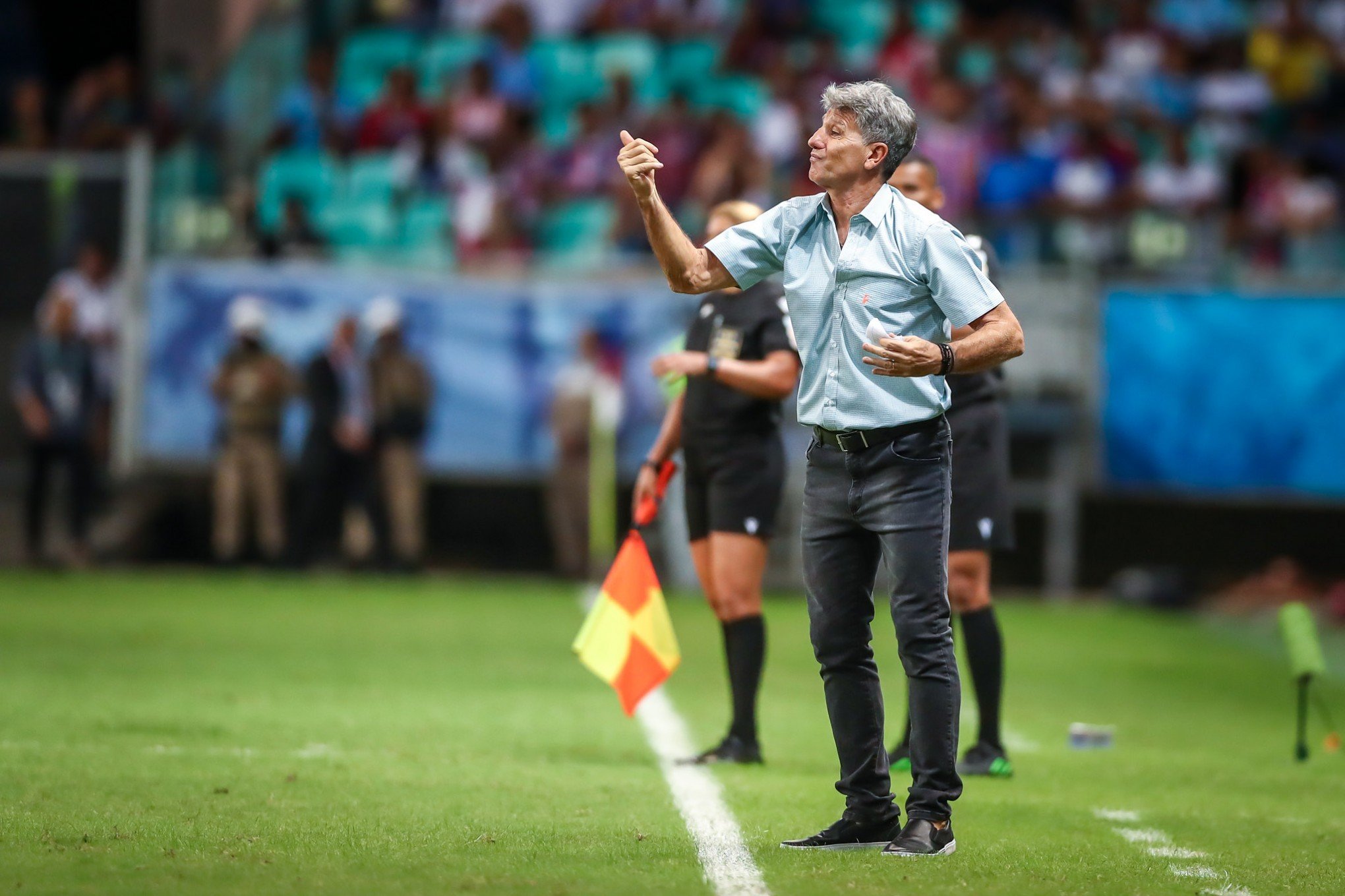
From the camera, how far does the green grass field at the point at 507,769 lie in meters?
5.73

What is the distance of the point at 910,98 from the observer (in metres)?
20.4

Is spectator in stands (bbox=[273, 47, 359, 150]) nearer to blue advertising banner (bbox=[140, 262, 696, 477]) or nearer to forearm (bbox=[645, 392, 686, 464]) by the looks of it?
blue advertising banner (bbox=[140, 262, 696, 477])

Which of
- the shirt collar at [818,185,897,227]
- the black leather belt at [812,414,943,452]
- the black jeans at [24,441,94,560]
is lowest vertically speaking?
the black jeans at [24,441,94,560]

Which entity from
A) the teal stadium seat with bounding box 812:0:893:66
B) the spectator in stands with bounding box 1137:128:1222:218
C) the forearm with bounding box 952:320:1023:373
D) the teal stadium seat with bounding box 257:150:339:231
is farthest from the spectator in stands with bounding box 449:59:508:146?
the forearm with bounding box 952:320:1023:373

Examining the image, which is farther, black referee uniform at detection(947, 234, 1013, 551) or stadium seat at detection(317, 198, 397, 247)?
stadium seat at detection(317, 198, 397, 247)

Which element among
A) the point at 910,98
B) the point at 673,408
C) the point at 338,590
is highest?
the point at 910,98

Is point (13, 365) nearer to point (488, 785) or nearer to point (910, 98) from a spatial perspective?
point (910, 98)

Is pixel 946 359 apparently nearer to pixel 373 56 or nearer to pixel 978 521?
pixel 978 521

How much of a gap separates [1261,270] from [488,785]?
1278cm

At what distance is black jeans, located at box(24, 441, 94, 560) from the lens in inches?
718

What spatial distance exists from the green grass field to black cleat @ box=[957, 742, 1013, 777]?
0.31ft

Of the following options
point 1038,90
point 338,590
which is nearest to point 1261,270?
point 1038,90

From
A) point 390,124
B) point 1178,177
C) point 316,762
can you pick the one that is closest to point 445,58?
point 390,124

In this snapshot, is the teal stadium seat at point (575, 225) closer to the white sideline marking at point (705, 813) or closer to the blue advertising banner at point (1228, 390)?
the blue advertising banner at point (1228, 390)
